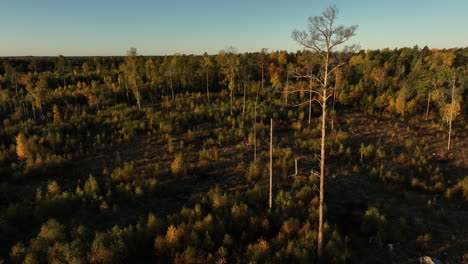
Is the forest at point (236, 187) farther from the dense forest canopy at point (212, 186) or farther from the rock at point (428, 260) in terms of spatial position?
the rock at point (428, 260)

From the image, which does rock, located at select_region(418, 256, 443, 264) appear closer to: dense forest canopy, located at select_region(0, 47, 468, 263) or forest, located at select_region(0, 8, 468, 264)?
forest, located at select_region(0, 8, 468, 264)

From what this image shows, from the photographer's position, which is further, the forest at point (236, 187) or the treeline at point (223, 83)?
the treeline at point (223, 83)

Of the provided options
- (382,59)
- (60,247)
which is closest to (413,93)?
(382,59)

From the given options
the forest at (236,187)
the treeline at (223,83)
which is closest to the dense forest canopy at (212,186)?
the forest at (236,187)

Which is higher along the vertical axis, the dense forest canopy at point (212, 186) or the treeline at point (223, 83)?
the treeline at point (223, 83)

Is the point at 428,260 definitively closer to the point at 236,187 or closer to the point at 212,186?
the point at 236,187

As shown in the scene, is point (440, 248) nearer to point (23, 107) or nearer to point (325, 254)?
point (325, 254)

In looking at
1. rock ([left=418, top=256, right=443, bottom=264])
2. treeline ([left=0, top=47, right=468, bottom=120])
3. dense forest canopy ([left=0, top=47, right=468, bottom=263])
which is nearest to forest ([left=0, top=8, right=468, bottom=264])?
dense forest canopy ([left=0, top=47, right=468, bottom=263])

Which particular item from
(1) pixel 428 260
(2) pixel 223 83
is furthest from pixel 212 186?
(2) pixel 223 83
